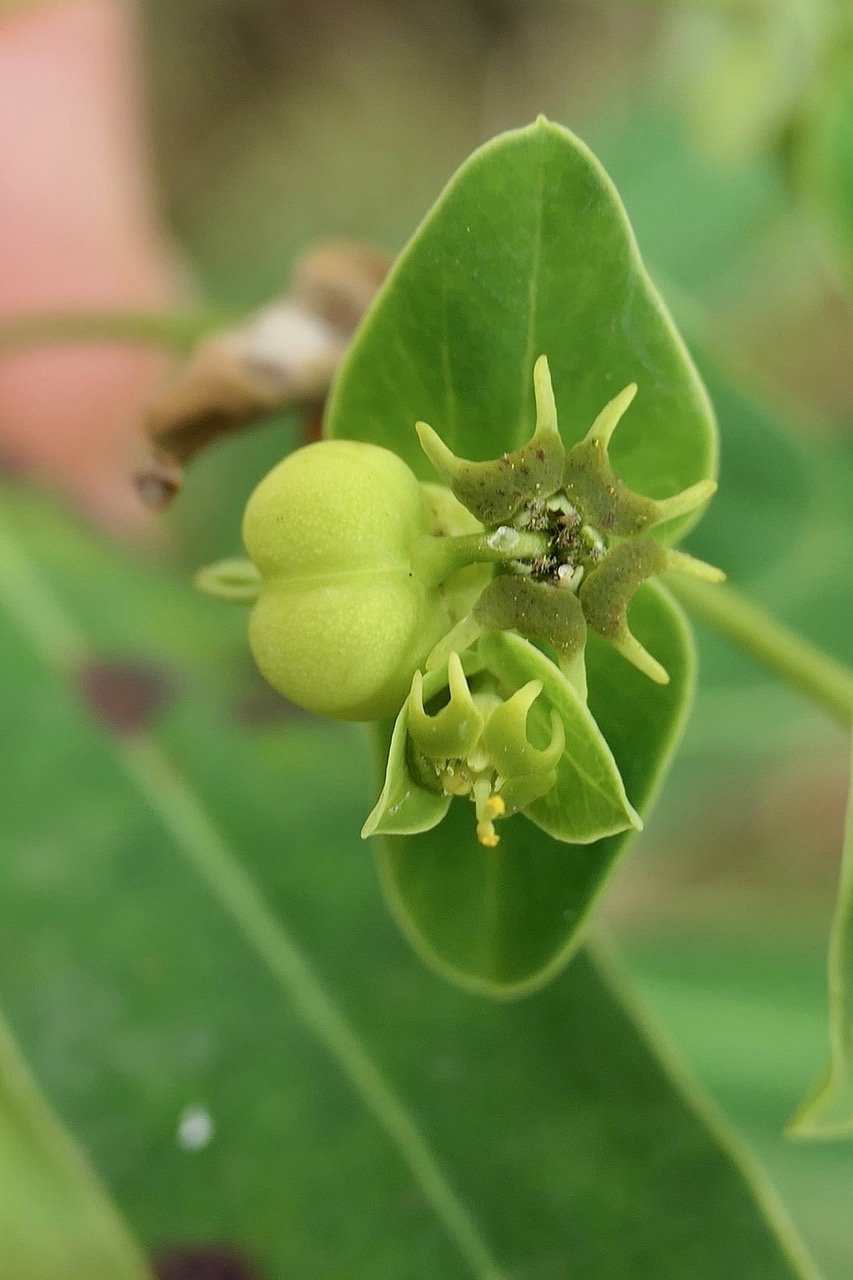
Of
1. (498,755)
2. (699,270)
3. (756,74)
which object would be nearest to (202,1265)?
(498,755)

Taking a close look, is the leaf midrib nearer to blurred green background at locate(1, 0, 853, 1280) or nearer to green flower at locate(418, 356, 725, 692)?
blurred green background at locate(1, 0, 853, 1280)

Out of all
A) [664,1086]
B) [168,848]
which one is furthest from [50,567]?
[664,1086]

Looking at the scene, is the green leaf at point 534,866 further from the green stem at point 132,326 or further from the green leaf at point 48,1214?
the green stem at point 132,326

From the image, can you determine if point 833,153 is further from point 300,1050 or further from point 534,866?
point 300,1050

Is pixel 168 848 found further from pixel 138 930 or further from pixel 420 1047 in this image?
pixel 420 1047

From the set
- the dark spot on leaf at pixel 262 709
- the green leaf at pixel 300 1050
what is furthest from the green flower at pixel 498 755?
the dark spot on leaf at pixel 262 709
